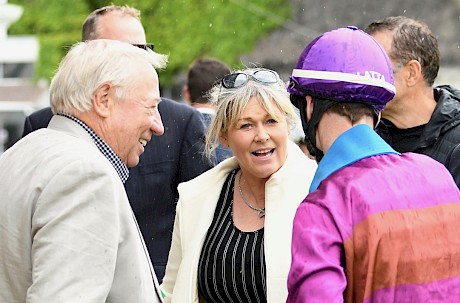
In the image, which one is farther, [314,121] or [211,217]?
[211,217]

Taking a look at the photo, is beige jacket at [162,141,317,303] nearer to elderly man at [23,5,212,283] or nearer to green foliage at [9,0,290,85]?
elderly man at [23,5,212,283]

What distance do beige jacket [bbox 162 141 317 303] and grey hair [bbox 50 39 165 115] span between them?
1043mm

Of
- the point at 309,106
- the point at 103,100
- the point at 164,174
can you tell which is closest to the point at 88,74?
the point at 103,100

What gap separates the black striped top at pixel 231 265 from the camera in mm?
4027

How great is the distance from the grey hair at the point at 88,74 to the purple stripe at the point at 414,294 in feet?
3.82

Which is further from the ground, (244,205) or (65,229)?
(65,229)

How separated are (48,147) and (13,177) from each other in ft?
0.49

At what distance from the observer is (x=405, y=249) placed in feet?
9.32

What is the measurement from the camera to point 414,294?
2.85m

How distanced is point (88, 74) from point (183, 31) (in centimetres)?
2208

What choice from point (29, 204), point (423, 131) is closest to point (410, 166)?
point (29, 204)

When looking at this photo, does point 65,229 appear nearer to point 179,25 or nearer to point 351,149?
point 351,149

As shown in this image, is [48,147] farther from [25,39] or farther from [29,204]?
[25,39]

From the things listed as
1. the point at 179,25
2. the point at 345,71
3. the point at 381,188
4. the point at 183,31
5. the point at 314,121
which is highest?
the point at 345,71
